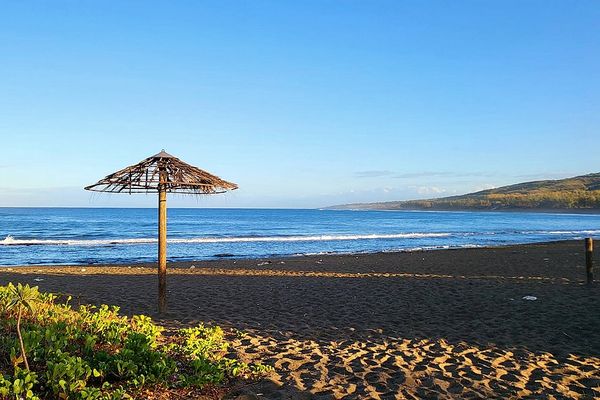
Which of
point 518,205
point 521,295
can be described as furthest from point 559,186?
point 521,295

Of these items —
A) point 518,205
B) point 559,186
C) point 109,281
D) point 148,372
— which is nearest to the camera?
point 148,372

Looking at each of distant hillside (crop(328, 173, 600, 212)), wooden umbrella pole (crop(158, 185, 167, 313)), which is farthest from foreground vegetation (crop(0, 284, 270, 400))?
distant hillside (crop(328, 173, 600, 212))

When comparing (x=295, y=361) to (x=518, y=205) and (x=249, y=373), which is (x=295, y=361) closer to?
(x=249, y=373)

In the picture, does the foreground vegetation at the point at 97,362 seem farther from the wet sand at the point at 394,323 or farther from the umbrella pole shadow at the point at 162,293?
the umbrella pole shadow at the point at 162,293

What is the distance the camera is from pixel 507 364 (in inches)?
242

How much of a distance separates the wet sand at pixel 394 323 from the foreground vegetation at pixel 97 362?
0.58m

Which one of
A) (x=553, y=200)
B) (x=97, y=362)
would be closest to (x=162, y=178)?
(x=97, y=362)

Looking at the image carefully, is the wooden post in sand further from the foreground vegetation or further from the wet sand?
the foreground vegetation

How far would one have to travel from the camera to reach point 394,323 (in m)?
8.62

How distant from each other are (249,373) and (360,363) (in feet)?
5.20

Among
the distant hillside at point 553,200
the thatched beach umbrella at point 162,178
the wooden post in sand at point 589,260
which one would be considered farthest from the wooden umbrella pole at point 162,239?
the distant hillside at point 553,200

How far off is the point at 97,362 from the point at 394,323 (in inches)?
216

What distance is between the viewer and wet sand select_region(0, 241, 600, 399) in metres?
5.45

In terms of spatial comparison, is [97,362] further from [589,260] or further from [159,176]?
[589,260]
